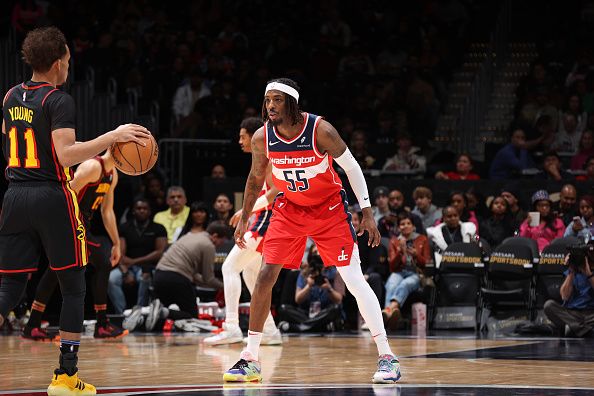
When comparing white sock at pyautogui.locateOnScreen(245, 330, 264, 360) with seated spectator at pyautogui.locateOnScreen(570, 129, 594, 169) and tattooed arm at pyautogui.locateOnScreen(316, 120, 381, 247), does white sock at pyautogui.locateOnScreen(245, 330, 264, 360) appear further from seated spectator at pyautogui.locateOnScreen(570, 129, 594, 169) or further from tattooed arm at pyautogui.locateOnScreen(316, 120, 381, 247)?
seated spectator at pyautogui.locateOnScreen(570, 129, 594, 169)

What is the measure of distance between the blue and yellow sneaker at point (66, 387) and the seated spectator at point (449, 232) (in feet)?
26.2

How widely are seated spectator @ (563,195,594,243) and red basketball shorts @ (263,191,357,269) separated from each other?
6.03m

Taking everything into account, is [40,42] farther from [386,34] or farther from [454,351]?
[386,34]

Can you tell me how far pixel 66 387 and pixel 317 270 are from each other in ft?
23.2

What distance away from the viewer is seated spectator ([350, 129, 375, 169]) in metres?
15.9

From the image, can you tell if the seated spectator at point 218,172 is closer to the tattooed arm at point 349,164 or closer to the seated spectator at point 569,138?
the seated spectator at point 569,138

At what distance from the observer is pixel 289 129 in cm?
771

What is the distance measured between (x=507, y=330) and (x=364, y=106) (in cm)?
604

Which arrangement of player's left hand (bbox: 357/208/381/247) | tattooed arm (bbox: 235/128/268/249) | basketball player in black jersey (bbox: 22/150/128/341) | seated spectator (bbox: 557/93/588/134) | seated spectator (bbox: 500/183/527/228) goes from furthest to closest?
seated spectator (bbox: 557/93/588/134) → seated spectator (bbox: 500/183/527/228) → basketball player in black jersey (bbox: 22/150/128/341) → tattooed arm (bbox: 235/128/268/249) → player's left hand (bbox: 357/208/381/247)

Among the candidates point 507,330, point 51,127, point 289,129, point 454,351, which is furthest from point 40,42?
point 507,330

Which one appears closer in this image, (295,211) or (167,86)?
(295,211)

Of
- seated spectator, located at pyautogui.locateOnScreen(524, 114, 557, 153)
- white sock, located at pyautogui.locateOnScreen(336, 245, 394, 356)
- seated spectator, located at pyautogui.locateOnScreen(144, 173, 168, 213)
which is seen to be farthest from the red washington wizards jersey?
seated spectator, located at pyautogui.locateOnScreen(524, 114, 557, 153)

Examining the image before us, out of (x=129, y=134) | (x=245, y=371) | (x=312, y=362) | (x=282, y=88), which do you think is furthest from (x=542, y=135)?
(x=129, y=134)

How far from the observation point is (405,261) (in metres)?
13.9
